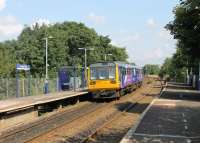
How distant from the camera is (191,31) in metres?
43.3

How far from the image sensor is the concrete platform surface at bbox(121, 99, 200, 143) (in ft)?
56.4

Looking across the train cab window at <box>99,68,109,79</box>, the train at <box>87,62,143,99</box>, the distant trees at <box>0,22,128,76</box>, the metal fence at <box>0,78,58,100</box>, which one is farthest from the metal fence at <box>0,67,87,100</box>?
the distant trees at <box>0,22,128,76</box>

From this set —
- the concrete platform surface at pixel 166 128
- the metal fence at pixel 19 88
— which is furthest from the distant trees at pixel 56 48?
the concrete platform surface at pixel 166 128

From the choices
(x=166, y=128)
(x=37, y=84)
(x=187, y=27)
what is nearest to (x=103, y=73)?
(x=37, y=84)

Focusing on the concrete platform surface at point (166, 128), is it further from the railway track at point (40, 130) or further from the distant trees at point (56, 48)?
the distant trees at point (56, 48)

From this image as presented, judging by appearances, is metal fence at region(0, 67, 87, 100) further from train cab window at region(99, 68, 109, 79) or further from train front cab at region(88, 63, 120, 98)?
train cab window at region(99, 68, 109, 79)

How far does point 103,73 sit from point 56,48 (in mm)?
47438

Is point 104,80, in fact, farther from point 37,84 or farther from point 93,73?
point 37,84

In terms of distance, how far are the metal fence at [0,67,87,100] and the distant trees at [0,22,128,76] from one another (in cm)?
1071

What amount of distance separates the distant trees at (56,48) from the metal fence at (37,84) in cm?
1071

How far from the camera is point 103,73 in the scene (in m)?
39.2

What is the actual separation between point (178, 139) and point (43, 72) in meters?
66.4

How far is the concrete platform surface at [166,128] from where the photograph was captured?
56.4 ft

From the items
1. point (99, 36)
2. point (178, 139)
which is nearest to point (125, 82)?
point (178, 139)
